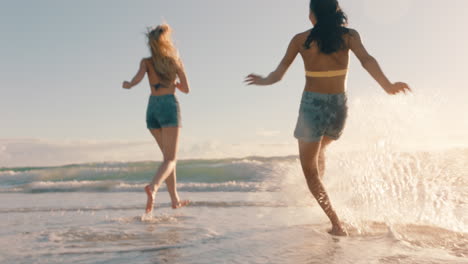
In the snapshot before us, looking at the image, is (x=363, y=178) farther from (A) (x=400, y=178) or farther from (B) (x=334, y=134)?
(B) (x=334, y=134)

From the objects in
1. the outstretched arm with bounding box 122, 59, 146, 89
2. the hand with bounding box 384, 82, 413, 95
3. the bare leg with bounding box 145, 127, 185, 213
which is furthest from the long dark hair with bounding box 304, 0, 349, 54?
the outstretched arm with bounding box 122, 59, 146, 89

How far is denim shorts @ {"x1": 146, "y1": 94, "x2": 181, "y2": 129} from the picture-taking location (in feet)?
16.4

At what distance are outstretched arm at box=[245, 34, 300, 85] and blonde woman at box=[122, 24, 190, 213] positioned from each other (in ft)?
4.52

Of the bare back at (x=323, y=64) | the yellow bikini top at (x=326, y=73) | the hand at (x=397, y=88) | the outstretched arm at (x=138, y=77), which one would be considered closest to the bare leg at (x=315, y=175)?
the bare back at (x=323, y=64)

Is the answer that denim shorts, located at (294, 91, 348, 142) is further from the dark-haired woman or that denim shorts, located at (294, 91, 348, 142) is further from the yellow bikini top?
the yellow bikini top

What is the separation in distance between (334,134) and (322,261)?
4.61 ft

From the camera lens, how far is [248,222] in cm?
472

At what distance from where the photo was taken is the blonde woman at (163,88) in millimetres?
5012

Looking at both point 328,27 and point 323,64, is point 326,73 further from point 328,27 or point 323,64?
point 328,27

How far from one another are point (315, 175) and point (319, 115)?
56 cm

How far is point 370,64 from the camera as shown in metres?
3.75

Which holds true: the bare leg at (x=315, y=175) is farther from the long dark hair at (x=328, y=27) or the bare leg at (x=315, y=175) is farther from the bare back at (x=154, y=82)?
the bare back at (x=154, y=82)

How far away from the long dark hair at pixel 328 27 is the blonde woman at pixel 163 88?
1.85m

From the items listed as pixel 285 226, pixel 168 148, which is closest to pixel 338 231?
pixel 285 226
